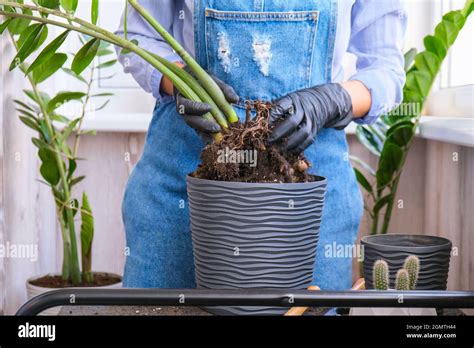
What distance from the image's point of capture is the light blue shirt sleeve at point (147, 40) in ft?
3.51

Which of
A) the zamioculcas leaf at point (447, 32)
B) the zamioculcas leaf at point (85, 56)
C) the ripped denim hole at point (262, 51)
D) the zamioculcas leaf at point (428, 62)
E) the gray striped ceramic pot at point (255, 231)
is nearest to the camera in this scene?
the gray striped ceramic pot at point (255, 231)

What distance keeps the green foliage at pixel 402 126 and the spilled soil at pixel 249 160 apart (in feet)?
3.27

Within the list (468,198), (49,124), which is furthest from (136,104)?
(468,198)

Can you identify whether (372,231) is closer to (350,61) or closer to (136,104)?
(350,61)

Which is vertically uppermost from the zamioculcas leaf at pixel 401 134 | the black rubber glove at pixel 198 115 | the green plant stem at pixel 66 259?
the zamioculcas leaf at pixel 401 134

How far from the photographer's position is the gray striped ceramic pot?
71 centimetres

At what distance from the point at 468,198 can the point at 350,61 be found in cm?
72

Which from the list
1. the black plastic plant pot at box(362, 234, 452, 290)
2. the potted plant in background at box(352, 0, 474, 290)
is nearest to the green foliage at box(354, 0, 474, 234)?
the potted plant in background at box(352, 0, 474, 290)

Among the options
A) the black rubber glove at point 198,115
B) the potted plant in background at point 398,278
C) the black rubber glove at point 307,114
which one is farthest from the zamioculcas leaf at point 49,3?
the potted plant in background at point 398,278

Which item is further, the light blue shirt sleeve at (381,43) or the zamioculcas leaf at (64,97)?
the zamioculcas leaf at (64,97)

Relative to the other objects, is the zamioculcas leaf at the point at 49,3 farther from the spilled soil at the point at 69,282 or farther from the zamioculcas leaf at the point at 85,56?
the spilled soil at the point at 69,282

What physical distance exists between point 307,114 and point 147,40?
1.14 ft

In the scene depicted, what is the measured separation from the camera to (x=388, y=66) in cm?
111

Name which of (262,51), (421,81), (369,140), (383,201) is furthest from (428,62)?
(262,51)
